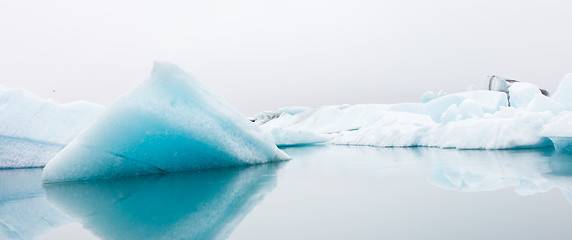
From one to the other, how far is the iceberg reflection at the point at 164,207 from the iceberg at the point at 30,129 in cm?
456

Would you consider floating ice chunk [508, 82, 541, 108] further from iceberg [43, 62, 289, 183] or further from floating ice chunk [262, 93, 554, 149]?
iceberg [43, 62, 289, 183]

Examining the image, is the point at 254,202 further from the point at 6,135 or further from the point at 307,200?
the point at 6,135

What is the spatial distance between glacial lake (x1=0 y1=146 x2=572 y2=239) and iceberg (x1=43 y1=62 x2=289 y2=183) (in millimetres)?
1074

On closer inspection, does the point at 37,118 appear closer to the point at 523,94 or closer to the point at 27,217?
the point at 27,217

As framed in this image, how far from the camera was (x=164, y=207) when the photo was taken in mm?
2246

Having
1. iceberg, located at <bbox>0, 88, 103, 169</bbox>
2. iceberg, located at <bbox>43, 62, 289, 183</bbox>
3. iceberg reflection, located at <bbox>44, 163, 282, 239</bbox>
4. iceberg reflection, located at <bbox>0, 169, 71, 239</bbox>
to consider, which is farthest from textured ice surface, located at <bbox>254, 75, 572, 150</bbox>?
iceberg, located at <bbox>0, 88, 103, 169</bbox>

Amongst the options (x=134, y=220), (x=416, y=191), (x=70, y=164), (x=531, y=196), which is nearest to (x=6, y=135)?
(x=70, y=164)

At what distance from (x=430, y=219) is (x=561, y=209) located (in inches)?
24.0

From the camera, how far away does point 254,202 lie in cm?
232

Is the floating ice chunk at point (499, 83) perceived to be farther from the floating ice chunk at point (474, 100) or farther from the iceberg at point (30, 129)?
the iceberg at point (30, 129)

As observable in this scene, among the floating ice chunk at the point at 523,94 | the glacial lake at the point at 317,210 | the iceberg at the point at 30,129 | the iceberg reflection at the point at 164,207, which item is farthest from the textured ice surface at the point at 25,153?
the floating ice chunk at the point at 523,94

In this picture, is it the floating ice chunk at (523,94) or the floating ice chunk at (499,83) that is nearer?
the floating ice chunk at (523,94)

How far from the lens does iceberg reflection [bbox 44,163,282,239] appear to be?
1663 mm

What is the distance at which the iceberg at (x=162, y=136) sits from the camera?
4258 millimetres
